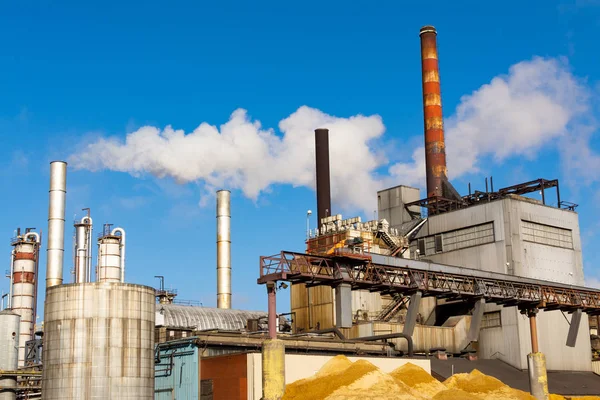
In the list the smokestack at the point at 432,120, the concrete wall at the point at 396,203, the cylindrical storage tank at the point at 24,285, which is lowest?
the cylindrical storage tank at the point at 24,285

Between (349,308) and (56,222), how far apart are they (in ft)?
102

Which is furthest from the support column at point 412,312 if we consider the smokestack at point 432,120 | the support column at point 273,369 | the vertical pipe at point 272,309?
the smokestack at point 432,120

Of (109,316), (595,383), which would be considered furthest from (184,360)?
(595,383)

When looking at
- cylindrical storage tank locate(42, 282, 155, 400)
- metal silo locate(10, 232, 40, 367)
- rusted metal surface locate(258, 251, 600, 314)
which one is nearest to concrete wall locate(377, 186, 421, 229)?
rusted metal surface locate(258, 251, 600, 314)

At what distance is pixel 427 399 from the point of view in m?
35.5

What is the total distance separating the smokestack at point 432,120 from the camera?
65062mm

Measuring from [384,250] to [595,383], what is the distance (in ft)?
57.2

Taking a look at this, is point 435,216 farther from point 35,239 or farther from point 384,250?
point 35,239

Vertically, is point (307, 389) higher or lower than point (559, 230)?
lower

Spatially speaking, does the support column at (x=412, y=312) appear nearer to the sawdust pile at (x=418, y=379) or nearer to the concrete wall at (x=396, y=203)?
the sawdust pile at (x=418, y=379)

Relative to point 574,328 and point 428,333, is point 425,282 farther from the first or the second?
point 574,328

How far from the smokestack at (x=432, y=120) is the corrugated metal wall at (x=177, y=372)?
105ft

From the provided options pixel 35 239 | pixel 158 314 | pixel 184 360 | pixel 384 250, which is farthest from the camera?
pixel 35 239

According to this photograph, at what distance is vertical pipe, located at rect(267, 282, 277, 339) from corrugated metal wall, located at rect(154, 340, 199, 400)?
411cm
